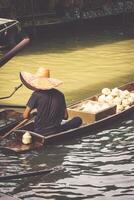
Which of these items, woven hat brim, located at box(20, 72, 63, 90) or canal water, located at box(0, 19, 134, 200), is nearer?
canal water, located at box(0, 19, 134, 200)

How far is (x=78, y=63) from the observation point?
2170 centimetres

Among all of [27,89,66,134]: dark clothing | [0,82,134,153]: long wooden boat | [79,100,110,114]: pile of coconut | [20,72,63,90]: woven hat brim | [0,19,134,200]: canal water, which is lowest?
[0,19,134,200]: canal water

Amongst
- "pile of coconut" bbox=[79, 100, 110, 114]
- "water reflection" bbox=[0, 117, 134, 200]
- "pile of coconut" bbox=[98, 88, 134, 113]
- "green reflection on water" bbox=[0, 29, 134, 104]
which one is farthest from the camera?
"green reflection on water" bbox=[0, 29, 134, 104]

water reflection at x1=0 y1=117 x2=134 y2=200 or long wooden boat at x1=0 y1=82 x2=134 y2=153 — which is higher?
long wooden boat at x1=0 y1=82 x2=134 y2=153

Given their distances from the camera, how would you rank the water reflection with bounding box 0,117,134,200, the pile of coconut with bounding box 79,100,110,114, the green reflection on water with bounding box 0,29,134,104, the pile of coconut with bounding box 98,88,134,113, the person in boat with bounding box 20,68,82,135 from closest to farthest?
1. the water reflection with bounding box 0,117,134,200
2. the person in boat with bounding box 20,68,82,135
3. the pile of coconut with bounding box 79,100,110,114
4. the pile of coconut with bounding box 98,88,134,113
5. the green reflection on water with bounding box 0,29,134,104

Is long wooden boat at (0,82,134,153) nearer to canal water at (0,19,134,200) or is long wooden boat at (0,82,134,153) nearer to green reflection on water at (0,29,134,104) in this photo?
canal water at (0,19,134,200)

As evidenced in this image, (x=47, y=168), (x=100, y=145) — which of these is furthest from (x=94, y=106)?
(x=47, y=168)

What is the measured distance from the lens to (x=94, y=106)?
1294cm

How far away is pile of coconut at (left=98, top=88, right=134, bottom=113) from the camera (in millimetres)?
13548

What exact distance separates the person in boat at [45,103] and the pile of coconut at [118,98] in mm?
2469

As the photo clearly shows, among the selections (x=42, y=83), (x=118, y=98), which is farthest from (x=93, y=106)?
(x=42, y=83)

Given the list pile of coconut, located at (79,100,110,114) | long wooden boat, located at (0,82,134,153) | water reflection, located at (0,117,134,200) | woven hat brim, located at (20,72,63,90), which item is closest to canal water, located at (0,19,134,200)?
water reflection, located at (0,117,134,200)

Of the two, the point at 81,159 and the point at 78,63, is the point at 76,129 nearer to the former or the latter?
the point at 81,159

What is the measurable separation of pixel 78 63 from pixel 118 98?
26.6ft
